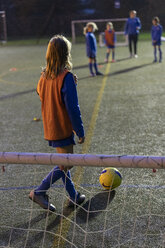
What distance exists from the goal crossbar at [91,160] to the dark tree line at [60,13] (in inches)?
1233

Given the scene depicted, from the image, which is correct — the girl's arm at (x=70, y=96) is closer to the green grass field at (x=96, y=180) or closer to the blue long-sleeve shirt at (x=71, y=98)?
the blue long-sleeve shirt at (x=71, y=98)

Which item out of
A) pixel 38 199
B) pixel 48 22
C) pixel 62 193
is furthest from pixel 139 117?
pixel 48 22

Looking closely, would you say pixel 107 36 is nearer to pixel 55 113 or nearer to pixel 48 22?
pixel 55 113

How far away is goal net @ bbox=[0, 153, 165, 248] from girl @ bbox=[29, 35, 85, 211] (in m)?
0.49

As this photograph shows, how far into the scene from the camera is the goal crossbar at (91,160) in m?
2.68

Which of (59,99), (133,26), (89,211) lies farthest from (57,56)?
(133,26)

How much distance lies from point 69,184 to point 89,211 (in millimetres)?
385

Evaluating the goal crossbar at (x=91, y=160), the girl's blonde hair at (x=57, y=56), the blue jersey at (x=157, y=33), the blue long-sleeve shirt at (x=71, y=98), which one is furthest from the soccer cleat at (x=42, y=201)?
the blue jersey at (x=157, y=33)

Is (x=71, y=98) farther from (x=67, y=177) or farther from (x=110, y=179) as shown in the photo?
(x=110, y=179)

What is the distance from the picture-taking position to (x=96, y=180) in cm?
482

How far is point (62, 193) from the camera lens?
→ 4512 mm

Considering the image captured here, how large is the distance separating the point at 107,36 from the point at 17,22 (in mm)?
21800

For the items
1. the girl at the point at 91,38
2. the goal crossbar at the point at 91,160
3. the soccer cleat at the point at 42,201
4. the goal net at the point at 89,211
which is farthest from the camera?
the girl at the point at 91,38

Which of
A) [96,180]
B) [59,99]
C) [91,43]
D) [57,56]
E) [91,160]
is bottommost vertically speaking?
[96,180]
